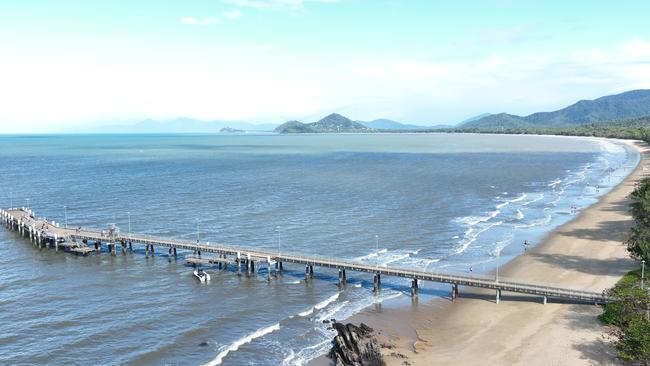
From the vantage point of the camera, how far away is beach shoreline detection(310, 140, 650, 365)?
40.2m

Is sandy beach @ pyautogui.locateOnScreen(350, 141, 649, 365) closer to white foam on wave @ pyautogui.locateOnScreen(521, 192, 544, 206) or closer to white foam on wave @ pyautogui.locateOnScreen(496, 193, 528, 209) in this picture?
white foam on wave @ pyautogui.locateOnScreen(496, 193, 528, 209)

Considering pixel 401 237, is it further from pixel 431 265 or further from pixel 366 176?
pixel 366 176

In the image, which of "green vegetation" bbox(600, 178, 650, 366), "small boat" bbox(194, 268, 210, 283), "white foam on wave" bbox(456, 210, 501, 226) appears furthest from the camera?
"white foam on wave" bbox(456, 210, 501, 226)

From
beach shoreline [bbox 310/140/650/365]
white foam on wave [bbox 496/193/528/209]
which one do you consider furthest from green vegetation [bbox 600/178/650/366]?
white foam on wave [bbox 496/193/528/209]

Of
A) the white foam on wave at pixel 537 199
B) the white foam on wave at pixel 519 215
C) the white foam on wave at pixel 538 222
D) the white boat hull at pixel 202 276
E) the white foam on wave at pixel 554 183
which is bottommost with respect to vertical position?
the white boat hull at pixel 202 276

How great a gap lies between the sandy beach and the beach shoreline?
68mm

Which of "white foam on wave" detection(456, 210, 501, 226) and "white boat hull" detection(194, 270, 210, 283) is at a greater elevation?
"white foam on wave" detection(456, 210, 501, 226)

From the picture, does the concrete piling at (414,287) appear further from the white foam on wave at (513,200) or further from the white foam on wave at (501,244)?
the white foam on wave at (513,200)

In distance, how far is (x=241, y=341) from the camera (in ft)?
144

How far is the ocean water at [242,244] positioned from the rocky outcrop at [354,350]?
3098 mm

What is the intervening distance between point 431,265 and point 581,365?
25.9 m

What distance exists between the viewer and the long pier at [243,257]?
51062 millimetres

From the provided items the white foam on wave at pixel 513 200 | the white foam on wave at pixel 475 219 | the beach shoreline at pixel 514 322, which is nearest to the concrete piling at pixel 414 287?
the beach shoreline at pixel 514 322

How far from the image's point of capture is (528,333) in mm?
44000
